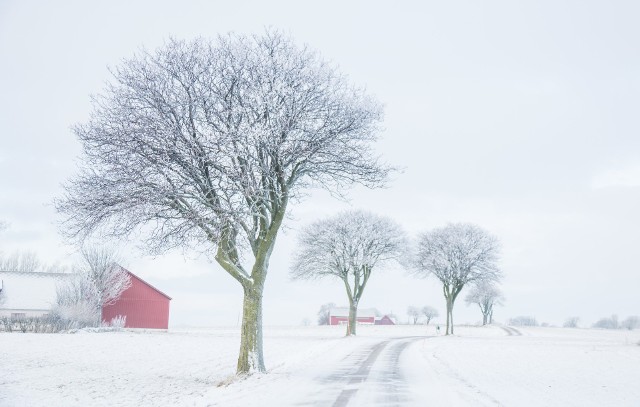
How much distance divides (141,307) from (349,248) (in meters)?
27.4

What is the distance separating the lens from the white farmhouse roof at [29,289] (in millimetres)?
60656

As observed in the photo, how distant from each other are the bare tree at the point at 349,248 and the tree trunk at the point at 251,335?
32798mm

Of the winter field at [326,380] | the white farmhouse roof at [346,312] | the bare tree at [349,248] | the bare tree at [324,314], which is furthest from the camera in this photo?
the bare tree at [324,314]

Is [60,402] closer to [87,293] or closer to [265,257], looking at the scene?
[265,257]

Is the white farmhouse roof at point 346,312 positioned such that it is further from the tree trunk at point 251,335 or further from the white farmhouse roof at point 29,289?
the tree trunk at point 251,335

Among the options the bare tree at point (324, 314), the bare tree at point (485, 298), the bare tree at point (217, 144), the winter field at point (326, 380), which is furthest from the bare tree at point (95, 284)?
the bare tree at point (324, 314)

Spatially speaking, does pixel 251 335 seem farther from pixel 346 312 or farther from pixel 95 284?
pixel 346 312

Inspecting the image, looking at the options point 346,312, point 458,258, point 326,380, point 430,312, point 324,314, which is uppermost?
point 458,258

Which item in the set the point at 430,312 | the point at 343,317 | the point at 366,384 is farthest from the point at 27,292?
the point at 430,312

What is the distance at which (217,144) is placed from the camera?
1541 cm

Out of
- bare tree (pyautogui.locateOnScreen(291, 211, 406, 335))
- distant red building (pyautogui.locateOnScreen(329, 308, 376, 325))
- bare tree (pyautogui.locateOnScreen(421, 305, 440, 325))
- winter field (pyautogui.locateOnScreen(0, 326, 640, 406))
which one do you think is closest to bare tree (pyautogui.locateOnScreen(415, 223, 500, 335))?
bare tree (pyautogui.locateOnScreen(291, 211, 406, 335))

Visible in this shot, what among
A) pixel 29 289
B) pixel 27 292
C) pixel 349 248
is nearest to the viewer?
pixel 349 248

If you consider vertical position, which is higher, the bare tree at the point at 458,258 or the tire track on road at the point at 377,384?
the bare tree at the point at 458,258

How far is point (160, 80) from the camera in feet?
52.9
